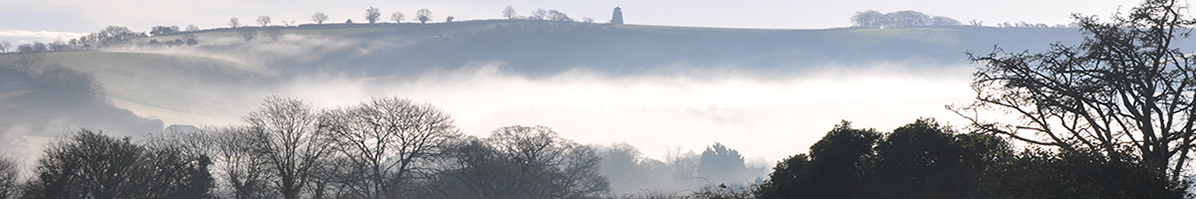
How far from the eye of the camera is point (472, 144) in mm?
63219

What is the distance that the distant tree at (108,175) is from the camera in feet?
119

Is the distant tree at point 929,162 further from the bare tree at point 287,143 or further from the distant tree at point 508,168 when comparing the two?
the distant tree at point 508,168

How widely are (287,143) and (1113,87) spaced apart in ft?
139

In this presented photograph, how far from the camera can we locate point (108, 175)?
125ft

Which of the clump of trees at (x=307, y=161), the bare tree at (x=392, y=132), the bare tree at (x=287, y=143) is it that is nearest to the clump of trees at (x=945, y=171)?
the clump of trees at (x=307, y=161)

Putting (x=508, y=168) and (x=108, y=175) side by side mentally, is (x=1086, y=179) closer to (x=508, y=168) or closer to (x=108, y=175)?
(x=108, y=175)

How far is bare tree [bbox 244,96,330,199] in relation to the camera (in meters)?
47.0

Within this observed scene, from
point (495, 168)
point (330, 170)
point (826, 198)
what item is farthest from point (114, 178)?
point (826, 198)

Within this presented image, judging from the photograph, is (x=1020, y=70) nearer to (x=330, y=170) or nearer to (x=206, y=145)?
(x=330, y=170)

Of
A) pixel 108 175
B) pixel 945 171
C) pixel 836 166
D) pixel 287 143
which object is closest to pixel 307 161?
pixel 287 143

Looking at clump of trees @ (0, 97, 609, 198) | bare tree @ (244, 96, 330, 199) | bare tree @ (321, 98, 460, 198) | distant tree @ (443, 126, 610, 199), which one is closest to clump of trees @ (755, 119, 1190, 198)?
clump of trees @ (0, 97, 609, 198)

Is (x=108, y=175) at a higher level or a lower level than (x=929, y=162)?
higher

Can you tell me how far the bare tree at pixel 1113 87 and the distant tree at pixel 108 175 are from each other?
106 feet

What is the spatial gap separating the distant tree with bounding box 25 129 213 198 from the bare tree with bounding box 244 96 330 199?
4539mm
